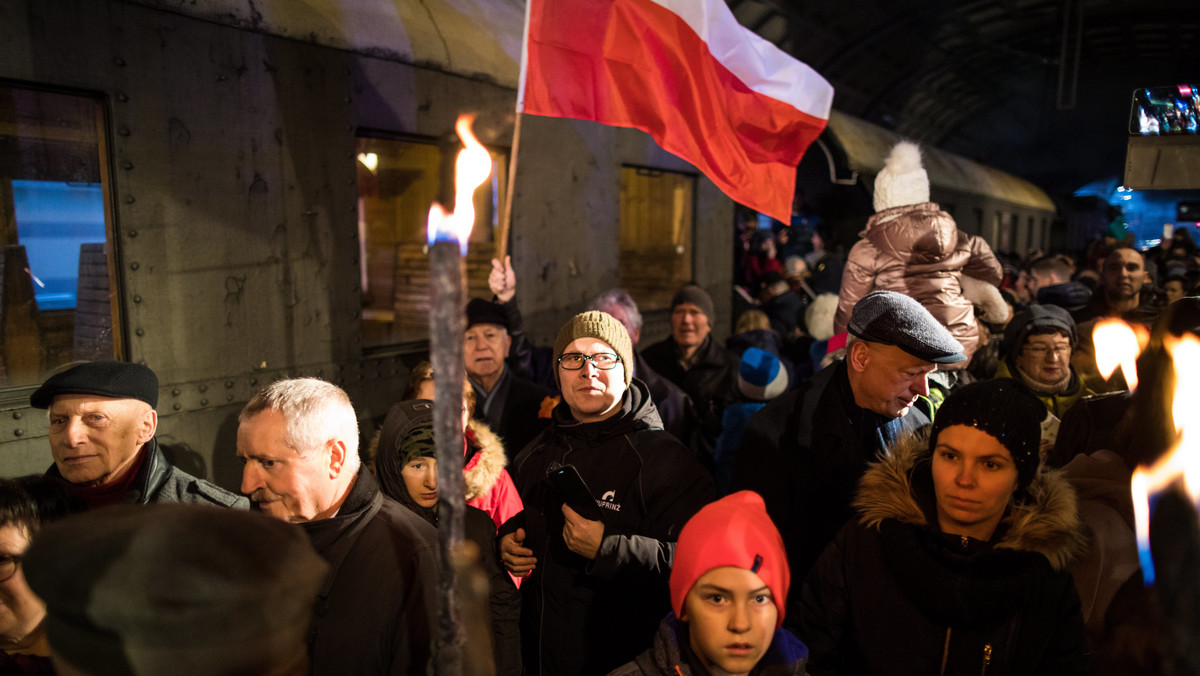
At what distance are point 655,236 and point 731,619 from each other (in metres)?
8.25

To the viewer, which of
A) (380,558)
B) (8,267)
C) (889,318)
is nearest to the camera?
(380,558)

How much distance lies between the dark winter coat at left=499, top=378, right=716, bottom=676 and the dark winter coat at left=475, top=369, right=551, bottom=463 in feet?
4.86

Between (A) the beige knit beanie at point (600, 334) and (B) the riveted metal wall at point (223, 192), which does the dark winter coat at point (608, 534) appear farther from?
(B) the riveted metal wall at point (223, 192)

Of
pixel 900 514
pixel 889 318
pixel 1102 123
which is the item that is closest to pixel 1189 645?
pixel 900 514

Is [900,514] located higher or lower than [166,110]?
lower

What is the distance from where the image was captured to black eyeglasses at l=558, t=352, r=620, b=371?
9.36 feet

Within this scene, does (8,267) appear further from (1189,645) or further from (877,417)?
(1189,645)

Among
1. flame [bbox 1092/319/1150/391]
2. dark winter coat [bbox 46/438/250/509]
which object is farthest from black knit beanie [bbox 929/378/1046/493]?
dark winter coat [bbox 46/438/250/509]

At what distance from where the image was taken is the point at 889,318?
2.67 metres

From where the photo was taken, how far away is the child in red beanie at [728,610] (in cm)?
189

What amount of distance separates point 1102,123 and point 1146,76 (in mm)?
2987

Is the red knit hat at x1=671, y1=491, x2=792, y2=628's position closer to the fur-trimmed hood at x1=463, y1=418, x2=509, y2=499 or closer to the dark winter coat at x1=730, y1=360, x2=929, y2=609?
the dark winter coat at x1=730, y1=360, x2=929, y2=609

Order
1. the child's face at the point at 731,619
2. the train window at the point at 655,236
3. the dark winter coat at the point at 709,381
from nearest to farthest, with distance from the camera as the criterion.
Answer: the child's face at the point at 731,619 → the dark winter coat at the point at 709,381 → the train window at the point at 655,236

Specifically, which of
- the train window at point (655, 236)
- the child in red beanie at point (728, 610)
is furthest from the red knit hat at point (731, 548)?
the train window at point (655, 236)
